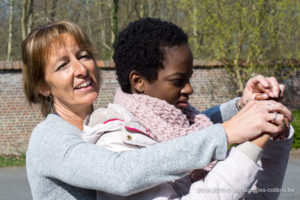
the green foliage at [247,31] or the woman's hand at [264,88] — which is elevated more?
the woman's hand at [264,88]

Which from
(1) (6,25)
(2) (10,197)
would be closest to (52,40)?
(2) (10,197)

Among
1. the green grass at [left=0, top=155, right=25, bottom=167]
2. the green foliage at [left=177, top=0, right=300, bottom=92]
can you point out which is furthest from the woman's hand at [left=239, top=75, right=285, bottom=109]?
the green foliage at [left=177, top=0, right=300, bottom=92]

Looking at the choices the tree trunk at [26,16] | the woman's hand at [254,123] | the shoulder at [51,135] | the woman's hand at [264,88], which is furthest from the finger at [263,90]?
the tree trunk at [26,16]

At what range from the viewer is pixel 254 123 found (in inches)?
51.9

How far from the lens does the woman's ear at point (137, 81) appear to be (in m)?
1.67

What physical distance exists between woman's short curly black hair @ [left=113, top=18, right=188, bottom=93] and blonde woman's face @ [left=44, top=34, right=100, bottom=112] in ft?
0.88

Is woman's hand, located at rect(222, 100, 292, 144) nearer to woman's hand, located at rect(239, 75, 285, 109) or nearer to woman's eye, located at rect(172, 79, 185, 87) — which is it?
woman's hand, located at rect(239, 75, 285, 109)

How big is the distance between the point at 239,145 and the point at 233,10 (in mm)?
10330

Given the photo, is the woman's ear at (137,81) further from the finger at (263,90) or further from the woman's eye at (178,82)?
the finger at (263,90)

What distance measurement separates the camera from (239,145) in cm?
132

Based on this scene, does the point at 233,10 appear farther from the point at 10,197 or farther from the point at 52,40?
the point at 52,40

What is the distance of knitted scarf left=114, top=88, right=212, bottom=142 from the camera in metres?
1.51

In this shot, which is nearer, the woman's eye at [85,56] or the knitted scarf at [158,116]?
the knitted scarf at [158,116]

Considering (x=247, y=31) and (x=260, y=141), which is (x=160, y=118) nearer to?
(x=260, y=141)
